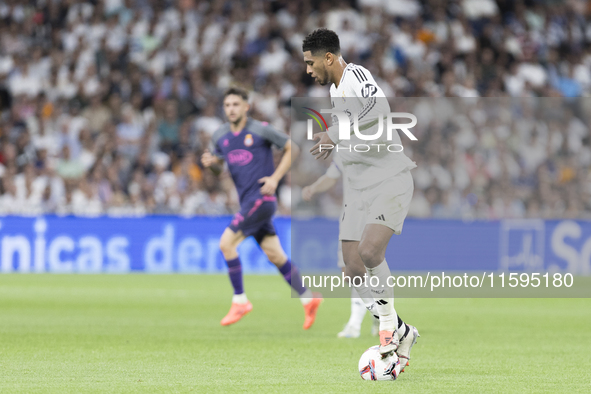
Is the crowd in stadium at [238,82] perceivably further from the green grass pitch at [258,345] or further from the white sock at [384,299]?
the white sock at [384,299]

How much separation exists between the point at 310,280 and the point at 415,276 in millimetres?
2252

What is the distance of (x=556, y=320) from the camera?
35.8 ft

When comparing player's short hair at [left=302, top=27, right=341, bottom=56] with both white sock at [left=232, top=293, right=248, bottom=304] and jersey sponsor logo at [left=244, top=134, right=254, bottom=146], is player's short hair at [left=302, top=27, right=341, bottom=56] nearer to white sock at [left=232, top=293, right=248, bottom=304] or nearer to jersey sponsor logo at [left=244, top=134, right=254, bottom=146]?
jersey sponsor logo at [left=244, top=134, right=254, bottom=146]

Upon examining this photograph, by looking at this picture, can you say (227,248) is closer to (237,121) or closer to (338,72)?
(237,121)

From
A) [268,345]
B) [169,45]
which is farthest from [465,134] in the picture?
[268,345]

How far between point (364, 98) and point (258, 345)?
9.61 feet

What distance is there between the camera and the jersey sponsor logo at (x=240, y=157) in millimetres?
10086

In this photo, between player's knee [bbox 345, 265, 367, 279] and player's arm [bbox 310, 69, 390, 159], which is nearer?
player's arm [bbox 310, 69, 390, 159]

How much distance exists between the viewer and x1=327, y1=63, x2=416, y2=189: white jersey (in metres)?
6.16

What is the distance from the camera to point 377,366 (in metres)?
6.12

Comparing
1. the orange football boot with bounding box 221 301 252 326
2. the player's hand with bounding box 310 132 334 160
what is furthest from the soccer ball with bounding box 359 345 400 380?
the orange football boot with bounding box 221 301 252 326

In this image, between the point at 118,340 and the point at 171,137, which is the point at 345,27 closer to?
the point at 171,137

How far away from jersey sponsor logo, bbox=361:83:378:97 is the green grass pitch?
188 centimetres

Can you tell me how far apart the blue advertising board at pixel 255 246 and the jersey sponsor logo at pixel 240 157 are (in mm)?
7197
